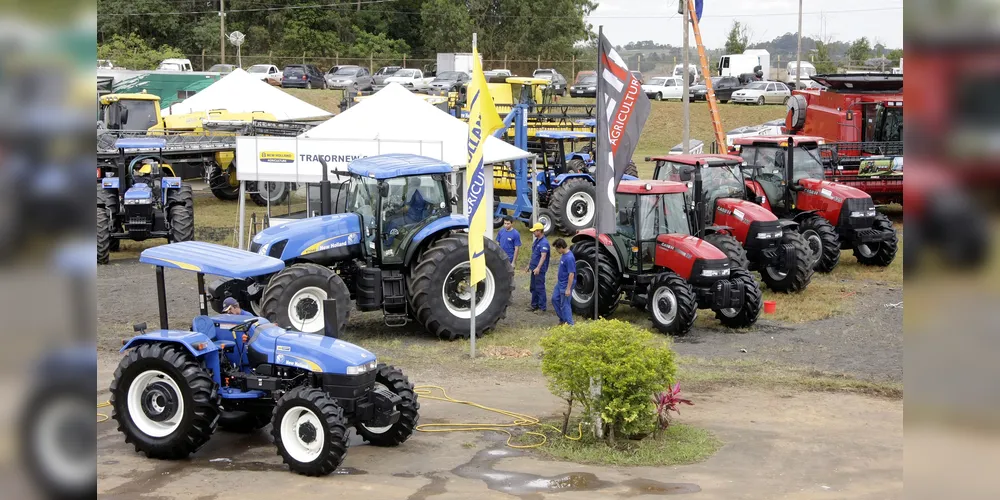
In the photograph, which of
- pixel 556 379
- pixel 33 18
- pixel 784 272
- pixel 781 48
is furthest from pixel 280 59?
pixel 33 18

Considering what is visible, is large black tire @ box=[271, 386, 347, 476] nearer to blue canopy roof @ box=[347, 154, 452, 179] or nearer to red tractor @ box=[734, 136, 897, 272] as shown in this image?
blue canopy roof @ box=[347, 154, 452, 179]

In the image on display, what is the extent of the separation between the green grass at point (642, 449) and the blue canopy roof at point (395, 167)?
14.9 ft

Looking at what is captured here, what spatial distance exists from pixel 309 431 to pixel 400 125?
11481mm

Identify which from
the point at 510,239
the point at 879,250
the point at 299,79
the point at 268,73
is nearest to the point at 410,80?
the point at 299,79

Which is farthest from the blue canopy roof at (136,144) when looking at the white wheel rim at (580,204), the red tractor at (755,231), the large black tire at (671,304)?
the large black tire at (671,304)

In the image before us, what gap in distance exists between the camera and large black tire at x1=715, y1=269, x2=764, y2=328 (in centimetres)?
1334

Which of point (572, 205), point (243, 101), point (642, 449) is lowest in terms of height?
point (642, 449)

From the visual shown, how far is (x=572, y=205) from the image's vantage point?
2064 cm

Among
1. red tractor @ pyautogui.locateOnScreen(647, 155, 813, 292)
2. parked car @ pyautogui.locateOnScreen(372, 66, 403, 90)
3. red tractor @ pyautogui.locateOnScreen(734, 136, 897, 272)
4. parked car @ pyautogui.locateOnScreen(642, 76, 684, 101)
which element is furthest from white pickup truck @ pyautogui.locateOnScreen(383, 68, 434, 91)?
red tractor @ pyautogui.locateOnScreen(647, 155, 813, 292)

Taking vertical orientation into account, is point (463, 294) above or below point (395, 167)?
below

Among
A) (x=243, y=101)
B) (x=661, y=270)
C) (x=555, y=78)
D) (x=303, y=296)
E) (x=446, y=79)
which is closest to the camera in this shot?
(x=303, y=296)

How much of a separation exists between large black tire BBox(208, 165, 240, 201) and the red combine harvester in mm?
13846

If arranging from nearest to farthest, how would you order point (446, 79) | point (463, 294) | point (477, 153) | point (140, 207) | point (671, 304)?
point (477, 153) → point (463, 294) → point (671, 304) → point (140, 207) → point (446, 79)

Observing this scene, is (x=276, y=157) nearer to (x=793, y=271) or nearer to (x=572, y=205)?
(x=572, y=205)
